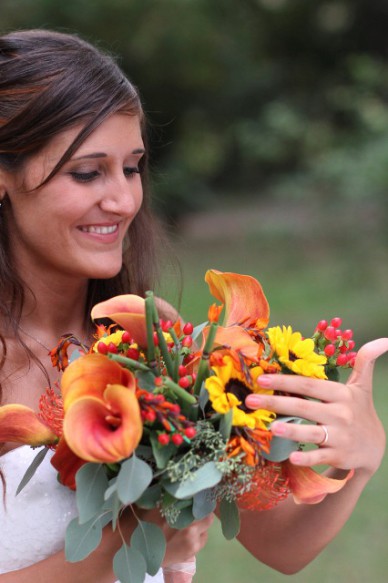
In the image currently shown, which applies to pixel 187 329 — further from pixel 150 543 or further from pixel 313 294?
pixel 313 294

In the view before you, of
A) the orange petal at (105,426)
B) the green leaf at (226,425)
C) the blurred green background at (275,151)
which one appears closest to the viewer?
the orange petal at (105,426)

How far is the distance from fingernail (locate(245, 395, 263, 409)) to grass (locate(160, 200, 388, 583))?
2.00m

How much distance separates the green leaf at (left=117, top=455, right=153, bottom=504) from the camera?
1.80 metres

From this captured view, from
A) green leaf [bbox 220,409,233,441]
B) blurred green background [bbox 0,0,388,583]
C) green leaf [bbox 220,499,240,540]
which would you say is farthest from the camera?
blurred green background [bbox 0,0,388,583]

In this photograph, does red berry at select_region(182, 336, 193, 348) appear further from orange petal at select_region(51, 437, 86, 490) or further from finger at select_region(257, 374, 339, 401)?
orange petal at select_region(51, 437, 86, 490)

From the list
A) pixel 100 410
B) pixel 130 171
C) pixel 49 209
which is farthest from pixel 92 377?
pixel 130 171

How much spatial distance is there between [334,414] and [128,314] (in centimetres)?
48

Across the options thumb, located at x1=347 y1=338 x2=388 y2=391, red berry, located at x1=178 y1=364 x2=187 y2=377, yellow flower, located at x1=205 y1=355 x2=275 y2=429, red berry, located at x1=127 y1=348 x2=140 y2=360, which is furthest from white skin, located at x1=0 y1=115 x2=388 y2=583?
red berry, located at x1=127 y1=348 x2=140 y2=360

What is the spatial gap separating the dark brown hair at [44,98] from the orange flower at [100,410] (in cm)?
76

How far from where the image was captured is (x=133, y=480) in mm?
1810

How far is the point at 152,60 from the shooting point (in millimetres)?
16453

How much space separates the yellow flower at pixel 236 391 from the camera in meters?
1.88

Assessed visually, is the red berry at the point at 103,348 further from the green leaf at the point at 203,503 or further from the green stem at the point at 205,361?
the green leaf at the point at 203,503

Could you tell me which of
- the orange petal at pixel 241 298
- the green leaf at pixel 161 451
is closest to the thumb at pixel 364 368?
the orange petal at pixel 241 298
